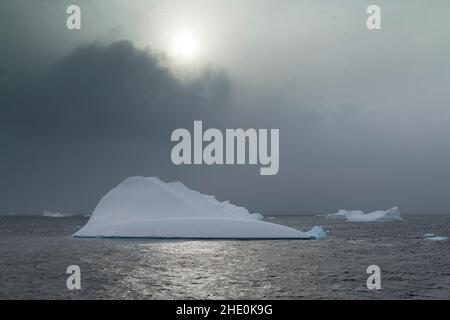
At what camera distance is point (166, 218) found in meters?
52.4

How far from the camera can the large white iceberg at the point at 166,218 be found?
49344 millimetres

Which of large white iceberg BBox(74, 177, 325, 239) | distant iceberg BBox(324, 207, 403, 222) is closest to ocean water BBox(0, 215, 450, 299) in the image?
large white iceberg BBox(74, 177, 325, 239)

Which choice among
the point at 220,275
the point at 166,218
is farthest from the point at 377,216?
the point at 220,275

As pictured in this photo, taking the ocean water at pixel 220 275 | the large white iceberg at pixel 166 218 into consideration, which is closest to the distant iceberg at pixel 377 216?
the large white iceberg at pixel 166 218

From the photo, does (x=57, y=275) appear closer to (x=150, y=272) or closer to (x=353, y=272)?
(x=150, y=272)

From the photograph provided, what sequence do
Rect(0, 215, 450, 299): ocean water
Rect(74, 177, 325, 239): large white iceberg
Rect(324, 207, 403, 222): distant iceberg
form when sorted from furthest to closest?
1. Rect(324, 207, 403, 222): distant iceberg
2. Rect(74, 177, 325, 239): large white iceberg
3. Rect(0, 215, 450, 299): ocean water

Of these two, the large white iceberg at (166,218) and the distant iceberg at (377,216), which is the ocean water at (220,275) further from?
the distant iceberg at (377,216)

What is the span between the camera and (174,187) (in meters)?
62.8

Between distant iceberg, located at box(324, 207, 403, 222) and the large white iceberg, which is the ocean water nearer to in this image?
the large white iceberg

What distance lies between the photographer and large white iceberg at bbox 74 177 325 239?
162ft

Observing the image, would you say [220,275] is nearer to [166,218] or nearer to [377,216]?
[166,218]
